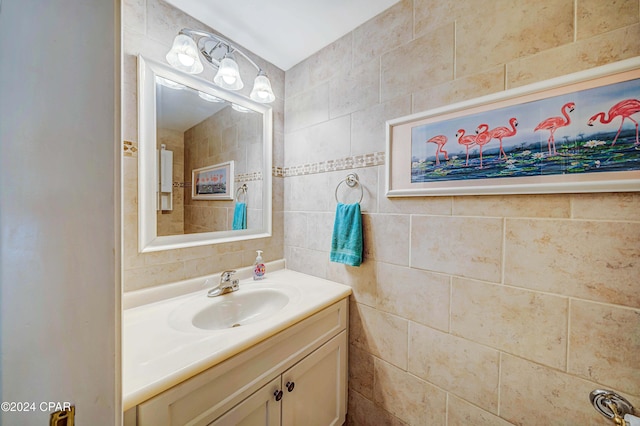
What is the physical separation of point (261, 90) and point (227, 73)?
0.20m

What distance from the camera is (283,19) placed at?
117cm

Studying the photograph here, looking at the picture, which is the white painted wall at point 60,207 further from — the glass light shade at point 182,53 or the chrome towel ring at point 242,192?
the chrome towel ring at point 242,192

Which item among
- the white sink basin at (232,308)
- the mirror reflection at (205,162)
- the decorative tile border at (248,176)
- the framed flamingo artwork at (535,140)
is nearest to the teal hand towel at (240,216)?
the mirror reflection at (205,162)

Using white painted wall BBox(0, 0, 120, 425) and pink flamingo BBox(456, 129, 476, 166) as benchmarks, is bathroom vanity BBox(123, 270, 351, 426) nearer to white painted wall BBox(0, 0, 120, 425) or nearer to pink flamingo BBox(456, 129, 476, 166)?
white painted wall BBox(0, 0, 120, 425)

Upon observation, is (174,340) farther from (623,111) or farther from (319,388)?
(623,111)

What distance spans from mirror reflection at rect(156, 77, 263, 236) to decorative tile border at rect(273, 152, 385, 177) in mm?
193

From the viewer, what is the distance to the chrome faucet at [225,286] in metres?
1.14

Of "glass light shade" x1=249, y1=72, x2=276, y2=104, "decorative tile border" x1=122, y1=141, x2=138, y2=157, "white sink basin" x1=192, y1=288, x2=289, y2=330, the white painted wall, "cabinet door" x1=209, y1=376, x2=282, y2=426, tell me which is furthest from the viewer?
"glass light shade" x1=249, y1=72, x2=276, y2=104

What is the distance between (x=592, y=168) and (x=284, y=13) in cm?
141

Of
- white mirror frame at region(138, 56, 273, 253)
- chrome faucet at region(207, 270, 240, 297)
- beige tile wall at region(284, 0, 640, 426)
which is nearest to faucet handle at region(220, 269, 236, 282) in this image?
chrome faucet at region(207, 270, 240, 297)

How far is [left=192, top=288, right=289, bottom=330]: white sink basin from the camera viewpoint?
41.8 inches

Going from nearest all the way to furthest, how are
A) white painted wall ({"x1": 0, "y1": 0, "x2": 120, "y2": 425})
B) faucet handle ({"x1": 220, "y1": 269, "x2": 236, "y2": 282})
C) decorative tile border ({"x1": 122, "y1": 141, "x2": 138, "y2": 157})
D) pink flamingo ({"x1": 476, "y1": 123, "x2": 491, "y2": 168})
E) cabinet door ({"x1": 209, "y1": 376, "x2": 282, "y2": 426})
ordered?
white painted wall ({"x1": 0, "y1": 0, "x2": 120, "y2": 425}), cabinet door ({"x1": 209, "y1": 376, "x2": 282, "y2": 426}), pink flamingo ({"x1": 476, "y1": 123, "x2": 491, "y2": 168}), decorative tile border ({"x1": 122, "y1": 141, "x2": 138, "y2": 157}), faucet handle ({"x1": 220, "y1": 269, "x2": 236, "y2": 282})

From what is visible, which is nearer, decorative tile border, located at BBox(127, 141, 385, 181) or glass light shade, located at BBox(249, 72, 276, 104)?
decorative tile border, located at BBox(127, 141, 385, 181)

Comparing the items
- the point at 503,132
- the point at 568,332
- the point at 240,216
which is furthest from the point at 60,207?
the point at 568,332
